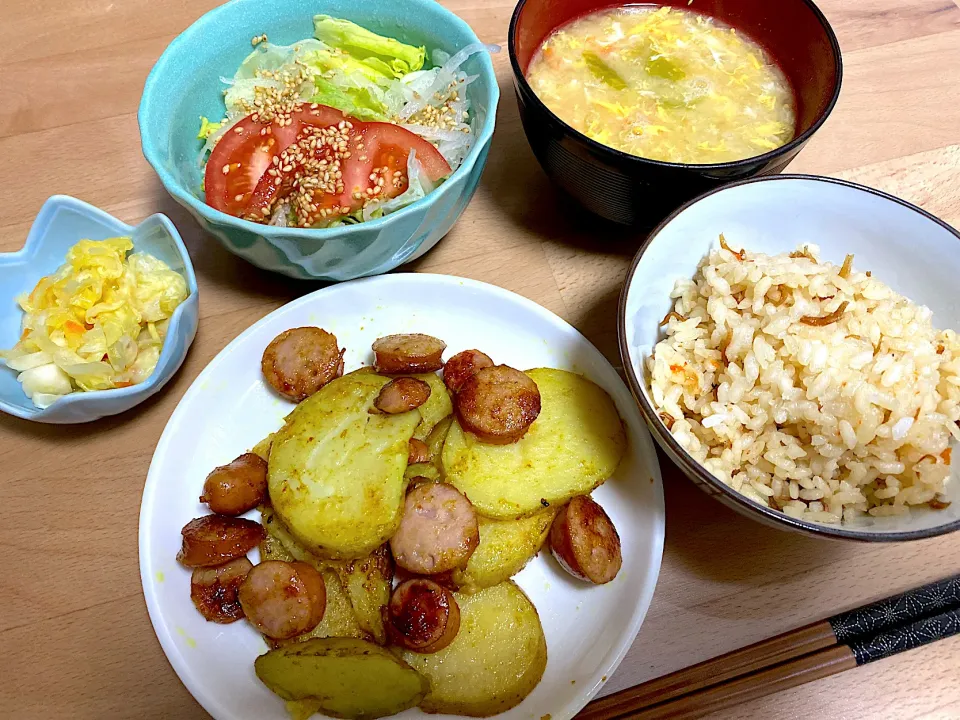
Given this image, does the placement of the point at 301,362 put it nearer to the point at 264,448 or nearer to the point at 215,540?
the point at 264,448

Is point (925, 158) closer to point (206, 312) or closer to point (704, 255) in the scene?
point (704, 255)

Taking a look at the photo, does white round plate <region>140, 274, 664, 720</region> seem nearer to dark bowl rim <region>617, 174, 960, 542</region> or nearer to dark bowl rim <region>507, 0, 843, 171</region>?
dark bowl rim <region>617, 174, 960, 542</region>

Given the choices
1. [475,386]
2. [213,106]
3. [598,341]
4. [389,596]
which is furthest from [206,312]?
[598,341]

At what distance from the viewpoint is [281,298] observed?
64.6 inches

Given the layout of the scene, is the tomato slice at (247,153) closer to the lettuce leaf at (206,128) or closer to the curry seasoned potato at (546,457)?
the lettuce leaf at (206,128)

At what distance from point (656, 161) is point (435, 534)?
2.70 ft

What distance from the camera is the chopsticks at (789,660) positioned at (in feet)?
3.94

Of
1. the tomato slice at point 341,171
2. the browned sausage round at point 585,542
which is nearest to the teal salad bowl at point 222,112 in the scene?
the tomato slice at point 341,171

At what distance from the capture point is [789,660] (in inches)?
48.6

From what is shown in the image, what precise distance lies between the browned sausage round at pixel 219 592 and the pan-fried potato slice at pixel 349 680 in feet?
0.47

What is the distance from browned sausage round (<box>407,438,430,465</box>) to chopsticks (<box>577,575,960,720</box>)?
0.54 m

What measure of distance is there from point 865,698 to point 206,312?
1597mm

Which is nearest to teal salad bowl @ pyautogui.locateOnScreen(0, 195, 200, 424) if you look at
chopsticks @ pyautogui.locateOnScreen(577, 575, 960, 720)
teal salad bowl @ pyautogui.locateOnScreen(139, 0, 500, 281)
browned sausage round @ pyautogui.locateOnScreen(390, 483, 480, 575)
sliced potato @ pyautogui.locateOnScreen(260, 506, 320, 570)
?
teal salad bowl @ pyautogui.locateOnScreen(139, 0, 500, 281)

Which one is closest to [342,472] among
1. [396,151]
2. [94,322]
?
[94,322]
